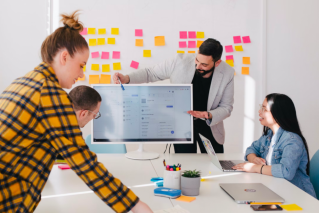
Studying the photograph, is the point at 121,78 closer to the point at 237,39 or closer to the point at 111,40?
the point at 111,40

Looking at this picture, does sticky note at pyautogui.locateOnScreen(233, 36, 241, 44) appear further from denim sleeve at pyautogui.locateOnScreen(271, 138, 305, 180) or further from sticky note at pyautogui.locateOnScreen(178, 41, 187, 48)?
denim sleeve at pyautogui.locateOnScreen(271, 138, 305, 180)

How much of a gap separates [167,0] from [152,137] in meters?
1.77

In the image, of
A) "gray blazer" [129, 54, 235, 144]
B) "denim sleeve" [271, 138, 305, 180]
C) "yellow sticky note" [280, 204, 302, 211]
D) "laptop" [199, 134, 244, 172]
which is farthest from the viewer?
"gray blazer" [129, 54, 235, 144]

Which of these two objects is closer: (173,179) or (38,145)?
(38,145)

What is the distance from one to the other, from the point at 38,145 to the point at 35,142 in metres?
0.02

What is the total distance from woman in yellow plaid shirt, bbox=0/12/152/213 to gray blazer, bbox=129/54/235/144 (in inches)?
54.3

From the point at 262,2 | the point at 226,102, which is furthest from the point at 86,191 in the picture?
the point at 262,2

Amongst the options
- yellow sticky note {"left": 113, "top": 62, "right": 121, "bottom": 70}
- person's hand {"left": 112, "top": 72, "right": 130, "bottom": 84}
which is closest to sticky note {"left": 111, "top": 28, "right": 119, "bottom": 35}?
yellow sticky note {"left": 113, "top": 62, "right": 121, "bottom": 70}

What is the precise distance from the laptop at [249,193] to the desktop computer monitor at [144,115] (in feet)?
1.99

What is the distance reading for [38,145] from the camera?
91cm

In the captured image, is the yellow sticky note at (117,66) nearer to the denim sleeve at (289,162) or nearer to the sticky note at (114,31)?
the sticky note at (114,31)

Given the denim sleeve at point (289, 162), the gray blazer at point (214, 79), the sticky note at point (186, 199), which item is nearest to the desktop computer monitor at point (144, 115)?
the gray blazer at point (214, 79)

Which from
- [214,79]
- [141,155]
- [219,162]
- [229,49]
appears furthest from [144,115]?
[229,49]

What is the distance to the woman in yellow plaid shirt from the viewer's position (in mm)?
851
